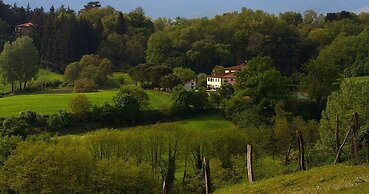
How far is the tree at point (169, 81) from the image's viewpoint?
88562 mm

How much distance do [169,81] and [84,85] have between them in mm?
15280

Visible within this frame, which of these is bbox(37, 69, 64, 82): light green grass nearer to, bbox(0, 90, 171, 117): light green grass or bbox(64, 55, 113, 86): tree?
bbox(64, 55, 113, 86): tree

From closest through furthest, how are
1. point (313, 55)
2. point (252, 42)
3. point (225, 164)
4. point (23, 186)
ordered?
point (23, 186) < point (225, 164) < point (313, 55) < point (252, 42)

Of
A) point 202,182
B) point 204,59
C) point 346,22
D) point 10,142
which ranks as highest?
point 346,22

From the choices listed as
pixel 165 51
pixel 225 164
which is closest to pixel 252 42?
pixel 165 51

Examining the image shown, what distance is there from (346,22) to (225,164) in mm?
105247

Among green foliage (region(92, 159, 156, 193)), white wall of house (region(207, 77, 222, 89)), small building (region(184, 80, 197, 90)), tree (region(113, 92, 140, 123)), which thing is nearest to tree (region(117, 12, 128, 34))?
white wall of house (region(207, 77, 222, 89))

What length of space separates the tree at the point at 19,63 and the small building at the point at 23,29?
2915 cm

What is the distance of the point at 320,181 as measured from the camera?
23781 millimetres

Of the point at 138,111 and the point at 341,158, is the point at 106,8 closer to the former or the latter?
the point at 138,111

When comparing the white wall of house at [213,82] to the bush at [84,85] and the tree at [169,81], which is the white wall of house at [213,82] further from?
the bush at [84,85]

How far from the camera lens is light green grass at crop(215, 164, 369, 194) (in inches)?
819

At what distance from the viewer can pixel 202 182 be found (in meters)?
41.4

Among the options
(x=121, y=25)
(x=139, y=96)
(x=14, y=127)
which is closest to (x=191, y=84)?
(x=139, y=96)
